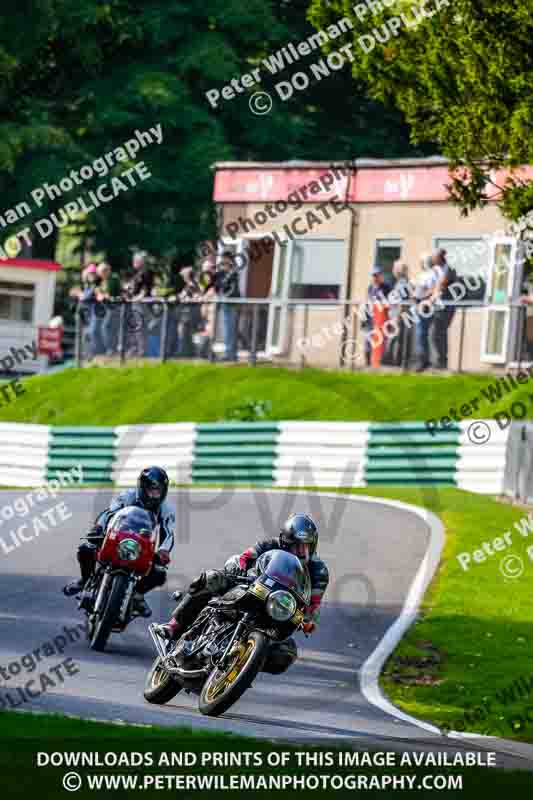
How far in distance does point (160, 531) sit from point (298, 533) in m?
2.63

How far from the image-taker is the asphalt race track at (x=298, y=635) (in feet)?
36.1

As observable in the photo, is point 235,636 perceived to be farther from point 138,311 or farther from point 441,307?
point 138,311

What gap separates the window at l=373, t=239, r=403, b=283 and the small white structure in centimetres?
1157

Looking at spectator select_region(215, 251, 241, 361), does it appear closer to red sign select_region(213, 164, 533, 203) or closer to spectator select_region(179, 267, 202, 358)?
spectator select_region(179, 267, 202, 358)

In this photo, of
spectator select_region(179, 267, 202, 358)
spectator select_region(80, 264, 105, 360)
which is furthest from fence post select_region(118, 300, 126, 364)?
spectator select_region(179, 267, 202, 358)

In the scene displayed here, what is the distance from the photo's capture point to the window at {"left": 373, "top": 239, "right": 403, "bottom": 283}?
103 ft

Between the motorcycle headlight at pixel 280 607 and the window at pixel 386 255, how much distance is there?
21.1 meters

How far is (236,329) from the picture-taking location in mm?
29000

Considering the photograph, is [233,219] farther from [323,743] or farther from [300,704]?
[323,743]

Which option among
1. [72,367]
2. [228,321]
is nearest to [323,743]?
[228,321]

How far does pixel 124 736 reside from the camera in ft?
30.8

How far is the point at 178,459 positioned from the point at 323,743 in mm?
17245

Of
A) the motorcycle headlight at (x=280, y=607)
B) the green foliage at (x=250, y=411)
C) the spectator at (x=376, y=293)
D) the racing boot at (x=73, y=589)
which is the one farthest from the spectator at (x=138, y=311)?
the motorcycle headlight at (x=280, y=607)

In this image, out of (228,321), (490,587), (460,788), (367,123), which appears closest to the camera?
(460,788)
